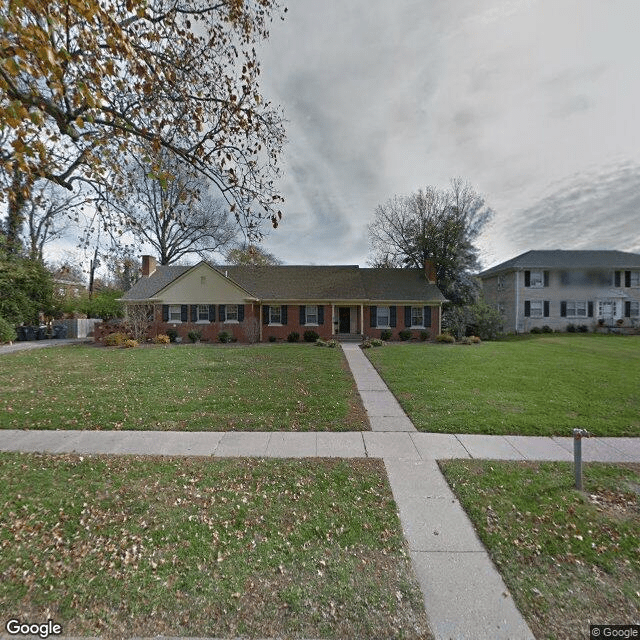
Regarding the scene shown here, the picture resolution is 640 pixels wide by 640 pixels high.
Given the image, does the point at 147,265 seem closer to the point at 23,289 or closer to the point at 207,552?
the point at 23,289

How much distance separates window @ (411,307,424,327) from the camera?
22.7 m

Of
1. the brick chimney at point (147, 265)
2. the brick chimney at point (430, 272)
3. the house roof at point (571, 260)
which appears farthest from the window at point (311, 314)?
the house roof at point (571, 260)

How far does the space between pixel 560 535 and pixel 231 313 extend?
69.3 feet

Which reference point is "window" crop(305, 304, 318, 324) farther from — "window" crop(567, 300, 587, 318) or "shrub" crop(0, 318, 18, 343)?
"window" crop(567, 300, 587, 318)

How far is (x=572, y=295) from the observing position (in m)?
29.7

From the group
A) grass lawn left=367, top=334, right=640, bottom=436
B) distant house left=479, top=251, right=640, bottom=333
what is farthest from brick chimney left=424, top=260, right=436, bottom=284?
grass lawn left=367, top=334, right=640, bottom=436

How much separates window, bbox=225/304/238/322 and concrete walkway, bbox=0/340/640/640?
53.4ft

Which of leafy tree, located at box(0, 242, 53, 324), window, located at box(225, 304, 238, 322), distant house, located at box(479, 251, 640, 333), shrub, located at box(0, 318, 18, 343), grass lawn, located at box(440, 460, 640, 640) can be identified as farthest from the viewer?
distant house, located at box(479, 251, 640, 333)

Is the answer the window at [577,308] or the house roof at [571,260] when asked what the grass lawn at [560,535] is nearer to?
the house roof at [571,260]

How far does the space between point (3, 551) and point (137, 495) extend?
1.24 meters

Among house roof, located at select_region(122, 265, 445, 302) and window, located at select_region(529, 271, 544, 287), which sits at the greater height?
window, located at select_region(529, 271, 544, 287)

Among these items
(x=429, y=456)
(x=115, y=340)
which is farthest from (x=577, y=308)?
(x=115, y=340)

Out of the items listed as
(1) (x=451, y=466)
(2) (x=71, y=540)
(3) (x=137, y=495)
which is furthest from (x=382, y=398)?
(2) (x=71, y=540)

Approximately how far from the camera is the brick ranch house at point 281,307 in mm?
22172
